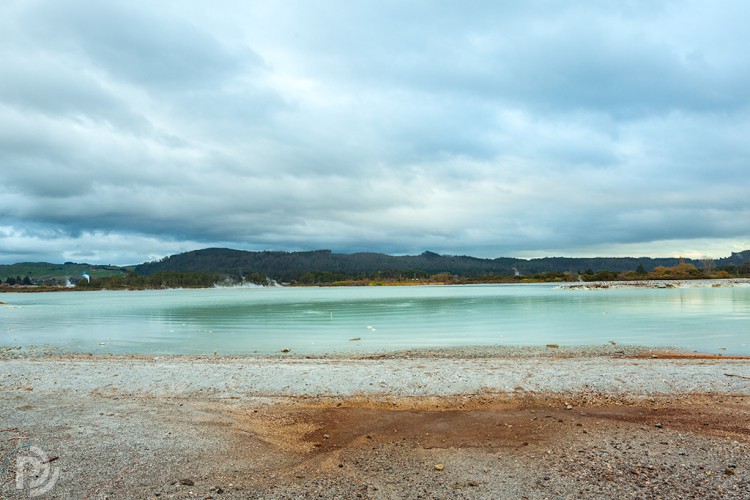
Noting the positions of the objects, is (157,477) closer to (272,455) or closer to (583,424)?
(272,455)

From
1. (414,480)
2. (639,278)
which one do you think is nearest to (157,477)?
(414,480)

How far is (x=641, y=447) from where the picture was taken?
7.88 metres

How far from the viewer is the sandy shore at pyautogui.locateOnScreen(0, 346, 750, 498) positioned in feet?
21.9

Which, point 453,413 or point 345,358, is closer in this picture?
point 453,413

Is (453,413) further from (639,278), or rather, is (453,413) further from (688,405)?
(639,278)

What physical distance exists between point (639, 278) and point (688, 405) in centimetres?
15790

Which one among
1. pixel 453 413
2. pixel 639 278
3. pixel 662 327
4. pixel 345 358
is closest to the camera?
pixel 453 413

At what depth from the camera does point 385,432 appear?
9109mm

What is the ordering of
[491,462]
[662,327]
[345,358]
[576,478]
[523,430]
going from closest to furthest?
[576,478]
[491,462]
[523,430]
[345,358]
[662,327]

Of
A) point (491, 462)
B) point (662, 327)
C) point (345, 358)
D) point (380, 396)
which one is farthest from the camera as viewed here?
point (662, 327)

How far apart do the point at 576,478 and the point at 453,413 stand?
148 inches

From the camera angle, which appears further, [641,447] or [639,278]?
[639,278]

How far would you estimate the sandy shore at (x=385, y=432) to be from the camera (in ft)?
21.9

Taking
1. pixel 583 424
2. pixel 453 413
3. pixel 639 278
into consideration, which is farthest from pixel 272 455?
pixel 639 278
